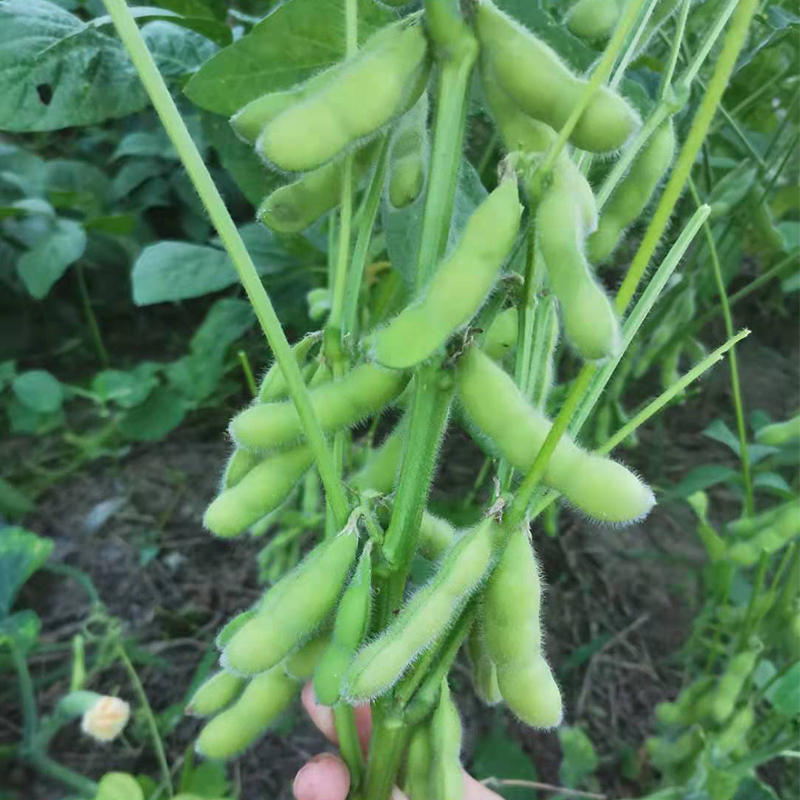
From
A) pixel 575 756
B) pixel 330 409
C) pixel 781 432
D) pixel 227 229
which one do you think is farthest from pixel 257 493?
pixel 575 756

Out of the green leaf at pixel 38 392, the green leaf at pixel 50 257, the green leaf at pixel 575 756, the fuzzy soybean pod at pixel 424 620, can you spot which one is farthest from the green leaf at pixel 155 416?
the fuzzy soybean pod at pixel 424 620

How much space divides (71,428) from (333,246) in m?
1.12

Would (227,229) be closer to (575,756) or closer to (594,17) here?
(594,17)

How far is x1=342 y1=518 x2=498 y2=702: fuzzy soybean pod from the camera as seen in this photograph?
50 centimetres

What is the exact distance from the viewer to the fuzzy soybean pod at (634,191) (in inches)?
21.6

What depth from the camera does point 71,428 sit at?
71.6 inches

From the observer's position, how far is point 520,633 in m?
0.53

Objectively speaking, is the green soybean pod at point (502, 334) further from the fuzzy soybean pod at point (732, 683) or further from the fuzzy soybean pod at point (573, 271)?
the fuzzy soybean pod at point (732, 683)

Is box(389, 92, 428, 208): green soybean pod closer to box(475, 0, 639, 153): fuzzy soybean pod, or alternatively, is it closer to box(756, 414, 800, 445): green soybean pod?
box(475, 0, 639, 153): fuzzy soybean pod

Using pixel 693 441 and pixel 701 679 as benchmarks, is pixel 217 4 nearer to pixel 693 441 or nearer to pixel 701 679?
pixel 701 679

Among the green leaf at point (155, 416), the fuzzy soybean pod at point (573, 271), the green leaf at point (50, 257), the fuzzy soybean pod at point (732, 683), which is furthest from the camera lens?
the green leaf at point (155, 416)

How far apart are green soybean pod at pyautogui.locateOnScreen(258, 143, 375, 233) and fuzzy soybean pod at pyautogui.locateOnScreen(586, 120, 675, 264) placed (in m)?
0.18

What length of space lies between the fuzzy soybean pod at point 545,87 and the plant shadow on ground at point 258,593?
1.09 metres

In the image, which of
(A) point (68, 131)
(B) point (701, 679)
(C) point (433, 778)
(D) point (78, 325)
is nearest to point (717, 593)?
(B) point (701, 679)
